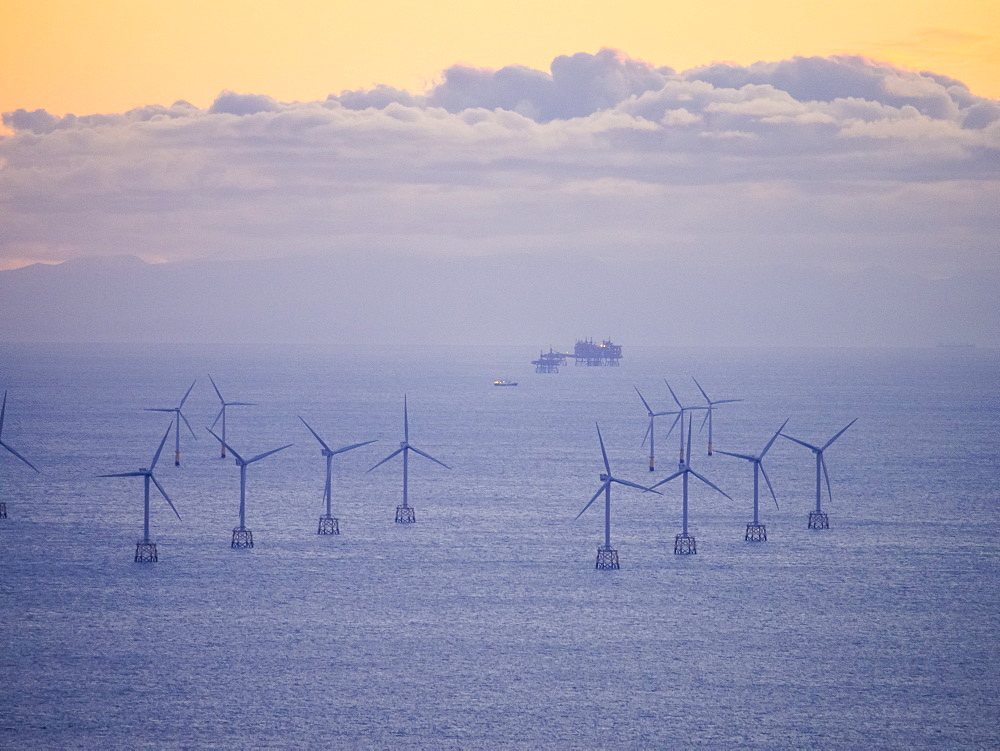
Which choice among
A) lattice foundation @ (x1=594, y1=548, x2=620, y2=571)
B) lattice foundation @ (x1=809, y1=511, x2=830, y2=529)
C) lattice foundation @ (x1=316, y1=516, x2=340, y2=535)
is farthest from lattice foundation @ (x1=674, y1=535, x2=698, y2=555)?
lattice foundation @ (x1=316, y1=516, x2=340, y2=535)

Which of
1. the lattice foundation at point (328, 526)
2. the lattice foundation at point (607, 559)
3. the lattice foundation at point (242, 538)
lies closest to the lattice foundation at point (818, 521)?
the lattice foundation at point (607, 559)

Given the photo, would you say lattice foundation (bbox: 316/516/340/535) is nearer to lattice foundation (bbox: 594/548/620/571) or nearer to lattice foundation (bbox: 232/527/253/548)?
lattice foundation (bbox: 232/527/253/548)

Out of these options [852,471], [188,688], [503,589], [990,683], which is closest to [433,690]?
[188,688]

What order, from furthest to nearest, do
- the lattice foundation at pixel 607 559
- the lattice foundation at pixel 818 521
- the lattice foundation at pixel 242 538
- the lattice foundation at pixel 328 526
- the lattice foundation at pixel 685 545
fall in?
the lattice foundation at pixel 818 521
the lattice foundation at pixel 328 526
the lattice foundation at pixel 242 538
the lattice foundation at pixel 685 545
the lattice foundation at pixel 607 559

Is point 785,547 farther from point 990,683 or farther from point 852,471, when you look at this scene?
point 852,471

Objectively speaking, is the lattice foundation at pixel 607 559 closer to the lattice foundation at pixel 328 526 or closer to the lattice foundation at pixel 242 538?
the lattice foundation at pixel 328 526

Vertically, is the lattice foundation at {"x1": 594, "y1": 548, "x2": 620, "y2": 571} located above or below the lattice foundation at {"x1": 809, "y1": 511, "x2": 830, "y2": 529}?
below
